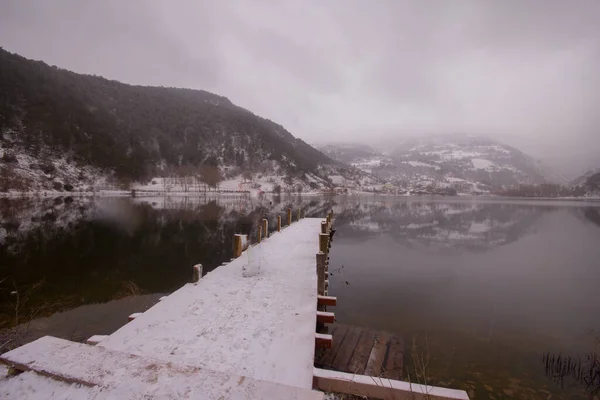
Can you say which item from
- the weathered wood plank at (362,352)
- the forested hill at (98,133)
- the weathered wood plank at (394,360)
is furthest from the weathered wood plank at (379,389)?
the forested hill at (98,133)

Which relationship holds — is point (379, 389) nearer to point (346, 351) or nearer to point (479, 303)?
point (346, 351)

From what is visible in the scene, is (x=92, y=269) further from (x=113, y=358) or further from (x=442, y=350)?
(x=442, y=350)

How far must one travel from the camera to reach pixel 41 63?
17300 centimetres

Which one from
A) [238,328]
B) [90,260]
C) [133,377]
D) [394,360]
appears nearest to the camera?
[133,377]

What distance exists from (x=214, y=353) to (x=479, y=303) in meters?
14.8

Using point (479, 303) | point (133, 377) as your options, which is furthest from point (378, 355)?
point (479, 303)

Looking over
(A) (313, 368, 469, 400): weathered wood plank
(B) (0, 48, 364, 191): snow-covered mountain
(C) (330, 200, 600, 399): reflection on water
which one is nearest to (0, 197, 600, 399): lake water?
(C) (330, 200, 600, 399): reflection on water

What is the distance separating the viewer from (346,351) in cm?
871

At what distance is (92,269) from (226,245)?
964 cm

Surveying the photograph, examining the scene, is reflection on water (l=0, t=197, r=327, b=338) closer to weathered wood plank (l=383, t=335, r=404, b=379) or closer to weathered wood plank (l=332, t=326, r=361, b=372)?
weathered wood plank (l=332, t=326, r=361, b=372)

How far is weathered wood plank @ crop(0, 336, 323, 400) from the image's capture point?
3305 millimetres

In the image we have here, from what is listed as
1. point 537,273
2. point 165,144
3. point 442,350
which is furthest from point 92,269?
point 165,144

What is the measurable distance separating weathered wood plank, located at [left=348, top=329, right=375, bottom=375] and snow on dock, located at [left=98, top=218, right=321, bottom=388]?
1791 mm

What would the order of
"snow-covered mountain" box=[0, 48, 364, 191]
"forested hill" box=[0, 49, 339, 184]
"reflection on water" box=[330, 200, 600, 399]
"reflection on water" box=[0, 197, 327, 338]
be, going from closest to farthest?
1. "reflection on water" box=[330, 200, 600, 399]
2. "reflection on water" box=[0, 197, 327, 338]
3. "snow-covered mountain" box=[0, 48, 364, 191]
4. "forested hill" box=[0, 49, 339, 184]
